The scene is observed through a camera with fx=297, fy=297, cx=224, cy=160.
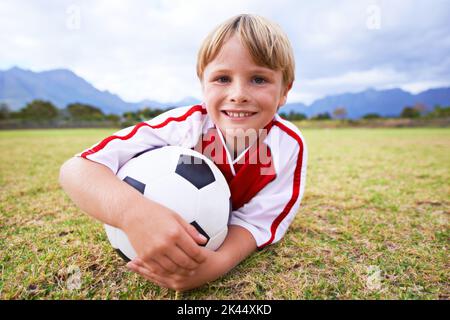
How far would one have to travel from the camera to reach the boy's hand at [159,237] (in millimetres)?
1089

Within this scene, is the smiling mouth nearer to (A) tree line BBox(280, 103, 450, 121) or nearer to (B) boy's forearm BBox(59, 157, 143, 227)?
(B) boy's forearm BBox(59, 157, 143, 227)

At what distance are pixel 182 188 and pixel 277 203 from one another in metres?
0.66

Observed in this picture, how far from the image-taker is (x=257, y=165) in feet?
5.75

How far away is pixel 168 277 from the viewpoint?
4.00ft

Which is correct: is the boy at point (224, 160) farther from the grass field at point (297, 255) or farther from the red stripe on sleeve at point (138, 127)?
the grass field at point (297, 255)

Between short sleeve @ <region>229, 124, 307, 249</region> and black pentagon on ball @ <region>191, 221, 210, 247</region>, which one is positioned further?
short sleeve @ <region>229, 124, 307, 249</region>

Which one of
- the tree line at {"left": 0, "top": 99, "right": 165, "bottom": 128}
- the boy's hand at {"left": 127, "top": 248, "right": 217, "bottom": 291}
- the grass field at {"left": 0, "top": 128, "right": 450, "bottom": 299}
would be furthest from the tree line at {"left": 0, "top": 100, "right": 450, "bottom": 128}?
the boy's hand at {"left": 127, "top": 248, "right": 217, "bottom": 291}

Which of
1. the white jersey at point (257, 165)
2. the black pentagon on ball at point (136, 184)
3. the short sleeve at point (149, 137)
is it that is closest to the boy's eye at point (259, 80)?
the white jersey at point (257, 165)

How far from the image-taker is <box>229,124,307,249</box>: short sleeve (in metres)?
1.75

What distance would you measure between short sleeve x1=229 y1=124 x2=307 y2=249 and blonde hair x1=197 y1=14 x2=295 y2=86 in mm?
509

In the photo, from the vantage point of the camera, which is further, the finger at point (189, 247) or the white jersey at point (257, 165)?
the white jersey at point (257, 165)

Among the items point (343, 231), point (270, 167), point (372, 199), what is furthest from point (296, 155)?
point (372, 199)
